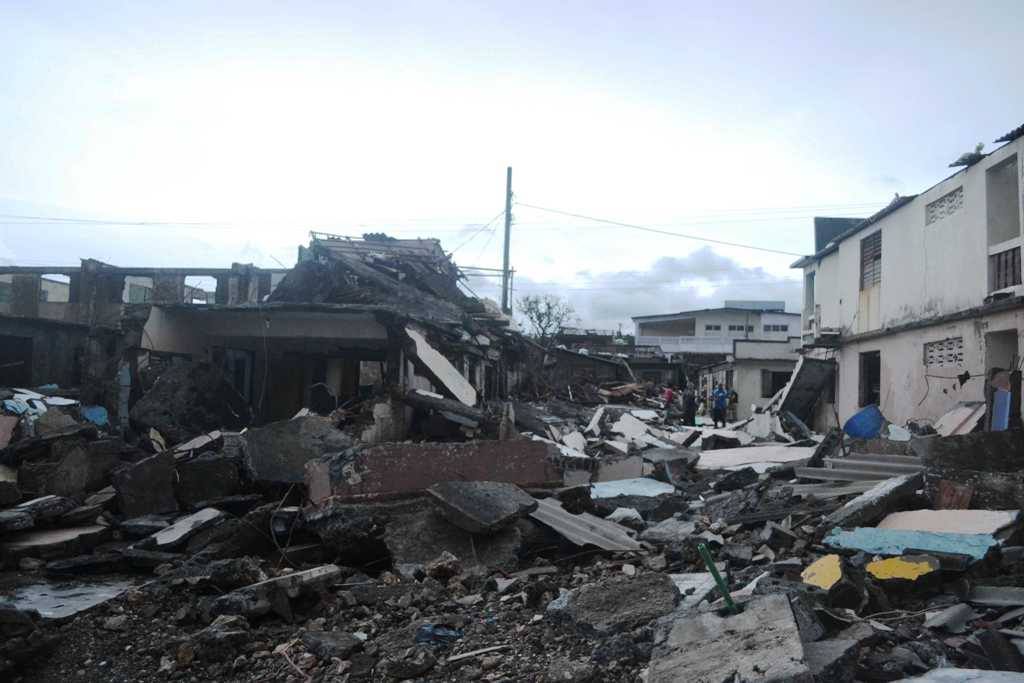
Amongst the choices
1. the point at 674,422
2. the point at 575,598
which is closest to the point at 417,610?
the point at 575,598

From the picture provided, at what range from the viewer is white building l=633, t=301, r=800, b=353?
53312 millimetres

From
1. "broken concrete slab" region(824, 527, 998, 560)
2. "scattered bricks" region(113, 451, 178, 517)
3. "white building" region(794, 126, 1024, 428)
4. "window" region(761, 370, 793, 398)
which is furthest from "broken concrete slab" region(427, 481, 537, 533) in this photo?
"window" region(761, 370, 793, 398)

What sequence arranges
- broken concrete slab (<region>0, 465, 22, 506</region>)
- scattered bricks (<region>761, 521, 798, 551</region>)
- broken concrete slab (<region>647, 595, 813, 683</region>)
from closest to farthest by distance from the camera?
broken concrete slab (<region>647, 595, 813, 683</region>), scattered bricks (<region>761, 521, 798, 551</region>), broken concrete slab (<region>0, 465, 22, 506</region>)

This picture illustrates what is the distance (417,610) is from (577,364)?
95.1ft

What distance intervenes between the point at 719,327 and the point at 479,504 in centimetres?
5187

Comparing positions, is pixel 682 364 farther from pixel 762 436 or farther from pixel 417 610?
pixel 417 610

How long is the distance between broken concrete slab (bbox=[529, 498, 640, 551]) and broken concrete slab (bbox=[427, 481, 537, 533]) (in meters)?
0.23

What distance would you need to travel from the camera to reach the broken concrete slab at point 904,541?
16.4ft

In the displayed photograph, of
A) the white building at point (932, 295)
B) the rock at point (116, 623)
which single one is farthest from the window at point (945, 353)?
the rock at point (116, 623)

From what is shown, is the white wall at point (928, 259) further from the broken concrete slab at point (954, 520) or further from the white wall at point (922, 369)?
the broken concrete slab at point (954, 520)

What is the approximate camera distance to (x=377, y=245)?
69.0 ft

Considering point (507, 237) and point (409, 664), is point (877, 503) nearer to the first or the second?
point (409, 664)

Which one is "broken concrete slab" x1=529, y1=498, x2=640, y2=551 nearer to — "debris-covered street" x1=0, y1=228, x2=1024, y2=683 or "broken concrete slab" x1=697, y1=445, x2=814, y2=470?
"debris-covered street" x1=0, y1=228, x2=1024, y2=683

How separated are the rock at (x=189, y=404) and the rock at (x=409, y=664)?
8.05 meters
